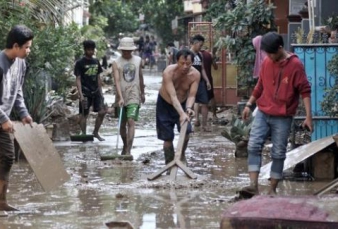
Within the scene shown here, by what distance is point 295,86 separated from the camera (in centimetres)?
874

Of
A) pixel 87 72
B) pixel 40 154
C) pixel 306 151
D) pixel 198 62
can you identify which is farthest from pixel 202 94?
pixel 40 154

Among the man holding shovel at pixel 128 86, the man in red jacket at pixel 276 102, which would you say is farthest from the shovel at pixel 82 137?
the man in red jacket at pixel 276 102

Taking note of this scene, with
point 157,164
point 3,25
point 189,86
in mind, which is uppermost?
point 3,25

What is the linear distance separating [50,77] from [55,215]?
226 inches

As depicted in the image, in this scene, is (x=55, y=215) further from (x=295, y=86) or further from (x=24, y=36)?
(x=295, y=86)

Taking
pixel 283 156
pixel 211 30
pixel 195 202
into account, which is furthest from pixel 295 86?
pixel 211 30

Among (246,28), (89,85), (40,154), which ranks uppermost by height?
(246,28)

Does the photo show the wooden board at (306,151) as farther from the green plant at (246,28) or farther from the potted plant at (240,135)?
the green plant at (246,28)

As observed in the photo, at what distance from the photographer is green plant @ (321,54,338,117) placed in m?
10.1

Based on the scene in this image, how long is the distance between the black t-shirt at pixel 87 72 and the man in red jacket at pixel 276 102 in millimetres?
6583

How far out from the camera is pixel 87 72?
1519 centimetres

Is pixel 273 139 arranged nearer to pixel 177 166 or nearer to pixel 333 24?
pixel 177 166

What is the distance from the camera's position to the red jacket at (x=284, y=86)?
344 inches

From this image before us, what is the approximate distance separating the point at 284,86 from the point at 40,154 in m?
2.37
